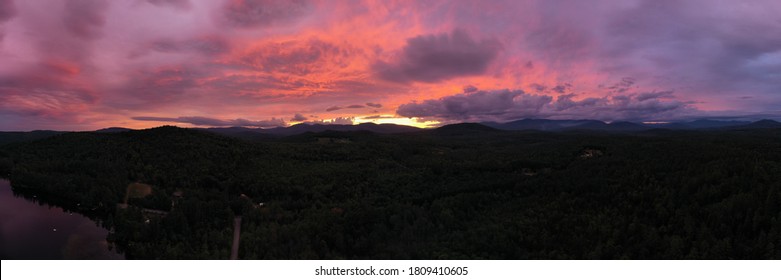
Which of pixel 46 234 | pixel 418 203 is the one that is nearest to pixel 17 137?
pixel 46 234

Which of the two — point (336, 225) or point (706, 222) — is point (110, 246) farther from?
point (706, 222)

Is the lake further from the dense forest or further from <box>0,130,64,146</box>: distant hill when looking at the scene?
<box>0,130,64,146</box>: distant hill

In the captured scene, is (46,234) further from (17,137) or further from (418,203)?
(17,137)

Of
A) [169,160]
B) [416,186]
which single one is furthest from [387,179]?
[169,160]

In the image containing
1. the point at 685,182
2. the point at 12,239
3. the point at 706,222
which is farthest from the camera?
the point at 685,182

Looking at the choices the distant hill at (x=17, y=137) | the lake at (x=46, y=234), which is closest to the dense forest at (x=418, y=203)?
the lake at (x=46, y=234)
